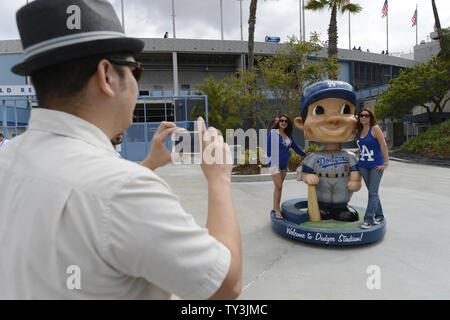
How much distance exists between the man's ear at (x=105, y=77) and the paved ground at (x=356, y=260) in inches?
97.7

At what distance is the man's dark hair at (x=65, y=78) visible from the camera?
3.27 feet

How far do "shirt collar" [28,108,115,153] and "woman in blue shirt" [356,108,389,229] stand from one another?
13.8 feet

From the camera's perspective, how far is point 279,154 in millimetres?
5012

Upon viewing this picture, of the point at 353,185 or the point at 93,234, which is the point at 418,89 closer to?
the point at 353,185

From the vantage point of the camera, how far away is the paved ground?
3051 millimetres

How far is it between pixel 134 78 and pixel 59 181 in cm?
49

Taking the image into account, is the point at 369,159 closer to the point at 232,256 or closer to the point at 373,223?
the point at 373,223

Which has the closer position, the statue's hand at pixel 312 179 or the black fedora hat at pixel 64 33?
the black fedora hat at pixel 64 33

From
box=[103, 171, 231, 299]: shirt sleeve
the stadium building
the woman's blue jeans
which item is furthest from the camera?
the stadium building

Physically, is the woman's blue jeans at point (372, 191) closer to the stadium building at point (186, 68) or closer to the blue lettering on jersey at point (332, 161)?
the blue lettering on jersey at point (332, 161)

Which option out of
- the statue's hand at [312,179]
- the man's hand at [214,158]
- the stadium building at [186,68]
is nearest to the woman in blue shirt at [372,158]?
the statue's hand at [312,179]

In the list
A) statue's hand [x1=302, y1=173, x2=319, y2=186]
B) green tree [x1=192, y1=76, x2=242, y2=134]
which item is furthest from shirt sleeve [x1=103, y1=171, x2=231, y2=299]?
green tree [x1=192, y1=76, x2=242, y2=134]

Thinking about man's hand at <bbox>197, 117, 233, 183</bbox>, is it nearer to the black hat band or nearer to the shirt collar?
the shirt collar

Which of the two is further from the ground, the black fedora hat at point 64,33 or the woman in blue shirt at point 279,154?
the black fedora hat at point 64,33
